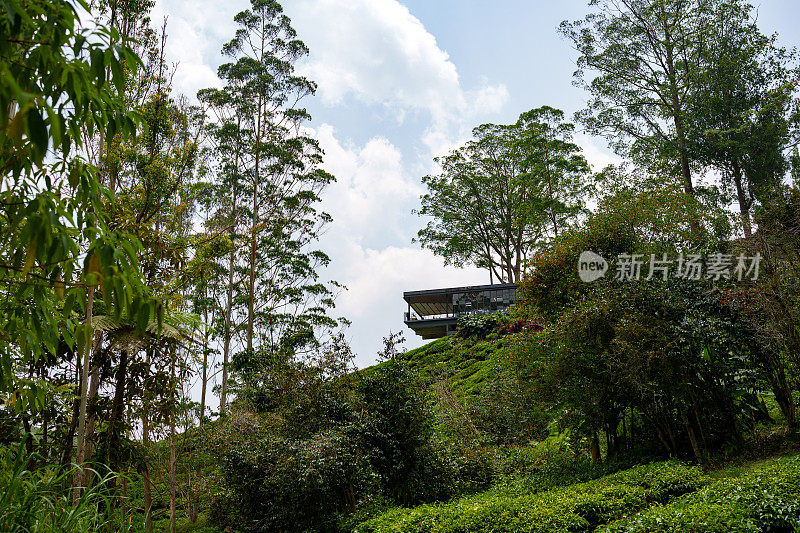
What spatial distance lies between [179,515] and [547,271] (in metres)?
10.2

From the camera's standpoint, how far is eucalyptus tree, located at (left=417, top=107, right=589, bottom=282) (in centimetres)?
2605

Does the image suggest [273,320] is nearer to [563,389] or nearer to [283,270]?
[283,270]

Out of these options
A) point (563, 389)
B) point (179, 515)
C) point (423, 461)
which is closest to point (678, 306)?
point (563, 389)

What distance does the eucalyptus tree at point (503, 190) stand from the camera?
85.5 ft

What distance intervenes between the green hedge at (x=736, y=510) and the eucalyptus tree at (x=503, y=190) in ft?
67.8

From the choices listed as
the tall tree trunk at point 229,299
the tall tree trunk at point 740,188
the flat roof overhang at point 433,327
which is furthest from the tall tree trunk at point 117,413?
the flat roof overhang at point 433,327

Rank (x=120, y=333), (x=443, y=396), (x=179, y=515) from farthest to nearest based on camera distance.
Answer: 1. (x=443, y=396)
2. (x=179, y=515)
3. (x=120, y=333)

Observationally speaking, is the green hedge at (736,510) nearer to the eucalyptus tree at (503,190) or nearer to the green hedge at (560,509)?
the green hedge at (560,509)

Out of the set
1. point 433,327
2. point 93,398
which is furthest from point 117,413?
point 433,327

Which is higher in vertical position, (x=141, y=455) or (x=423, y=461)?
(x=141, y=455)

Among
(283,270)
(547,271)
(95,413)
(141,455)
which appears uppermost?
(283,270)

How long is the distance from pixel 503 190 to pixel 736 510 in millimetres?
24951

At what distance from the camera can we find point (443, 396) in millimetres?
14344

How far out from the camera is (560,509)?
240 inches
